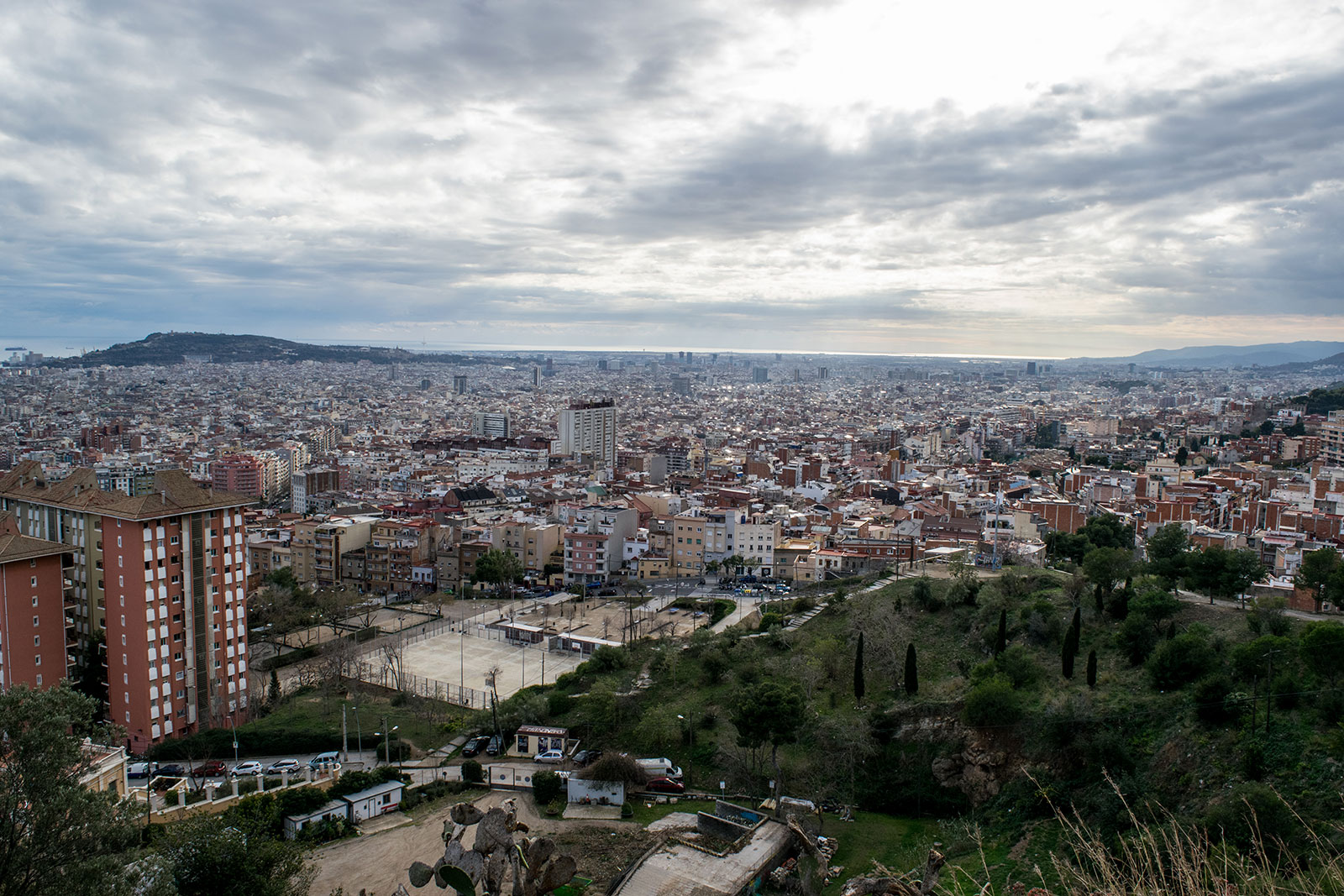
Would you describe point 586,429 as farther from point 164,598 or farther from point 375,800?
point 375,800

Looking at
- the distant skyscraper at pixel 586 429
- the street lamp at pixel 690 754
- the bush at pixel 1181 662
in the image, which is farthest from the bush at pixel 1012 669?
the distant skyscraper at pixel 586 429

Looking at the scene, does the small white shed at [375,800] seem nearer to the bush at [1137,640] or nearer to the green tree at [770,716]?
the green tree at [770,716]

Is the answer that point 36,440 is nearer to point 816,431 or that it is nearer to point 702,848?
point 816,431

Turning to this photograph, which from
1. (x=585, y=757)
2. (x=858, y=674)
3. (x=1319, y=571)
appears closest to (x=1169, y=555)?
(x=1319, y=571)

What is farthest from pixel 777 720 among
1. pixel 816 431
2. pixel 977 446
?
Result: pixel 816 431

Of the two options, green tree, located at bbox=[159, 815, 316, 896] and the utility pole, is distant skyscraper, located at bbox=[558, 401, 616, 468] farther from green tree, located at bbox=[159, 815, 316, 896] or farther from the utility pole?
green tree, located at bbox=[159, 815, 316, 896]
